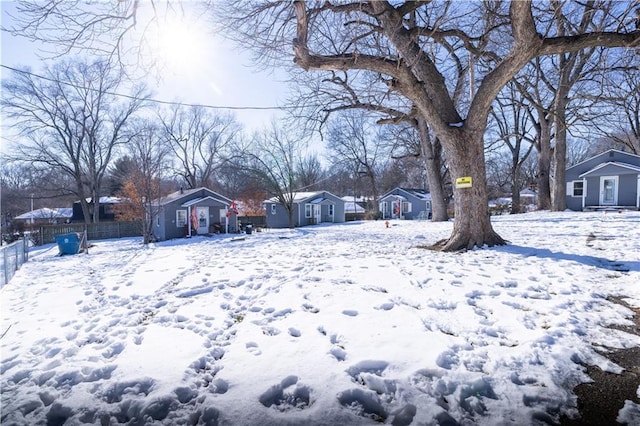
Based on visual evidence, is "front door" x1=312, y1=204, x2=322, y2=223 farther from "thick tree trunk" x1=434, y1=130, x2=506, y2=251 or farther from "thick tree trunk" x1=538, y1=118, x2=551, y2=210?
"thick tree trunk" x1=434, y1=130, x2=506, y2=251

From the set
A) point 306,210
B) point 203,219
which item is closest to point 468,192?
point 203,219

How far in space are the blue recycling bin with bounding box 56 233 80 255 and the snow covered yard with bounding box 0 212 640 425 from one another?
10721 millimetres

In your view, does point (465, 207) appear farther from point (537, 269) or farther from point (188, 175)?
point (188, 175)

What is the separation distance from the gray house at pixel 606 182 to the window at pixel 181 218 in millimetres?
27205

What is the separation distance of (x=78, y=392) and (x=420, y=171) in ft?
143

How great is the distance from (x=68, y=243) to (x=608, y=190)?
30.6m

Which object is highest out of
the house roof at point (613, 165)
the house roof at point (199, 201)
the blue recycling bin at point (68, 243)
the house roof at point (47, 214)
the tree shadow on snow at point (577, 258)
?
the house roof at point (613, 165)

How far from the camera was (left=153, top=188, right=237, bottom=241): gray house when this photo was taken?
2066 centimetres

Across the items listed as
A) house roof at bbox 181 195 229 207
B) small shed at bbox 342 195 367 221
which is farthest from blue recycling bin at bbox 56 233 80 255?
small shed at bbox 342 195 367 221

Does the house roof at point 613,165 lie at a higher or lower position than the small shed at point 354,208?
higher

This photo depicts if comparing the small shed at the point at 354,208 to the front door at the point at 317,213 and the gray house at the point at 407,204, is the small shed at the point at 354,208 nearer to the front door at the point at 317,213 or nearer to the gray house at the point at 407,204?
the gray house at the point at 407,204

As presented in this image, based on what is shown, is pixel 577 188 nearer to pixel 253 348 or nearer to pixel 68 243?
pixel 253 348

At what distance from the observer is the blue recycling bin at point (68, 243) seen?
13555mm

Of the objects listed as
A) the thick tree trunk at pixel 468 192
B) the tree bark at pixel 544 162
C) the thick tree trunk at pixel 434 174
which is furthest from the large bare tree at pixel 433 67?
the tree bark at pixel 544 162
